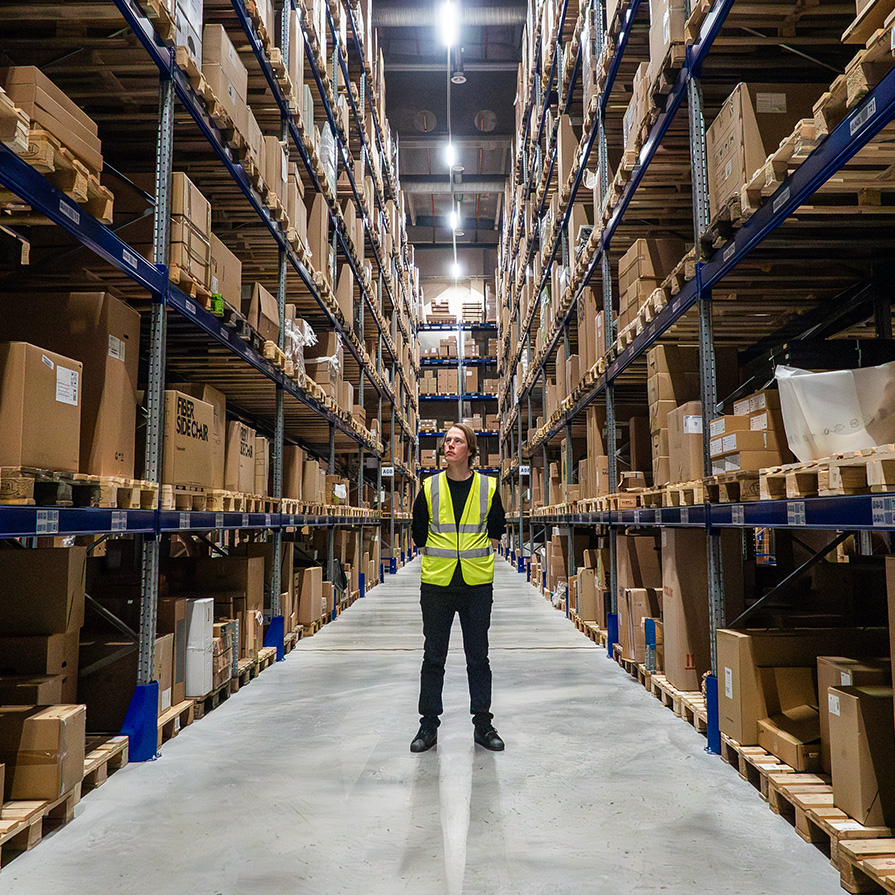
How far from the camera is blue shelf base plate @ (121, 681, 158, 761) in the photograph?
3.53 m

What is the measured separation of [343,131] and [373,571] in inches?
279

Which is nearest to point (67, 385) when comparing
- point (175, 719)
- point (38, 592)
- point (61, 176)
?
point (61, 176)

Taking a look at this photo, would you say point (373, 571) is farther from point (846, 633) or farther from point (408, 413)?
point (846, 633)

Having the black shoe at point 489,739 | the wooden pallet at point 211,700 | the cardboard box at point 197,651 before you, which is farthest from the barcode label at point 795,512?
the wooden pallet at point 211,700

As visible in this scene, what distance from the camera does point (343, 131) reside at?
30.2ft

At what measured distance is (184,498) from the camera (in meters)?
4.14

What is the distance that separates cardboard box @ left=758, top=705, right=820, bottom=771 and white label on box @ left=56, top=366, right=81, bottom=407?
3202 millimetres

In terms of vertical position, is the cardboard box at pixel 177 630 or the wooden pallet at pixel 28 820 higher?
the cardboard box at pixel 177 630

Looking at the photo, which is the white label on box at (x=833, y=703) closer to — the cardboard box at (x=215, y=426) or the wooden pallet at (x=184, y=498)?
the wooden pallet at (x=184, y=498)

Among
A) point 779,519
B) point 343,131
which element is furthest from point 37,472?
point 343,131

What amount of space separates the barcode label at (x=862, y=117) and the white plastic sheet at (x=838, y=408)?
827 millimetres

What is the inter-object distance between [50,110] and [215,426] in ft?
7.59

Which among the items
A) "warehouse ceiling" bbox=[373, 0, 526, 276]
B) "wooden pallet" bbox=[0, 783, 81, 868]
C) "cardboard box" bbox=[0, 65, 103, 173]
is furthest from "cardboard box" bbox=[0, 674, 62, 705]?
"warehouse ceiling" bbox=[373, 0, 526, 276]

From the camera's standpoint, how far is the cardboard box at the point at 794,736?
293 centimetres
